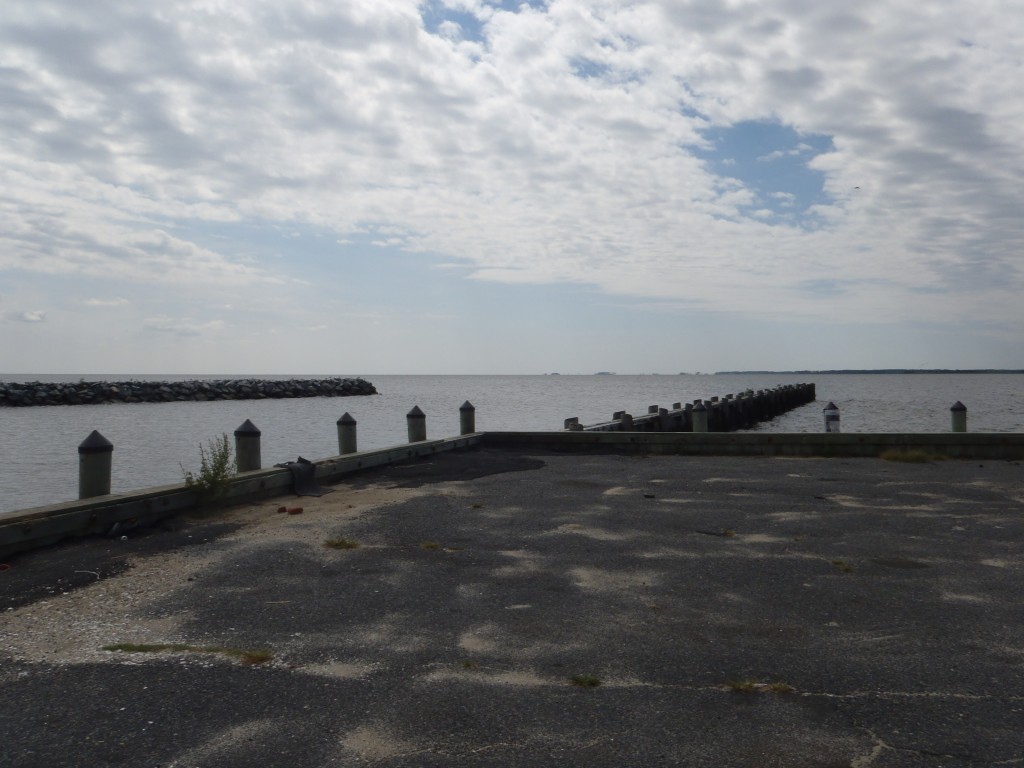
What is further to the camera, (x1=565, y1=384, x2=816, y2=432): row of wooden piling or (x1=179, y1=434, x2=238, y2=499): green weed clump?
(x1=565, y1=384, x2=816, y2=432): row of wooden piling

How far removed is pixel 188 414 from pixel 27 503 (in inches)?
1630

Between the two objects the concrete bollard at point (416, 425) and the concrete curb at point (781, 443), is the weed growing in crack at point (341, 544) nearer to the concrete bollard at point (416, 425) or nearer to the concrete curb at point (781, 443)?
the concrete bollard at point (416, 425)

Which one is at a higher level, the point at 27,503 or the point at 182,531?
the point at 182,531

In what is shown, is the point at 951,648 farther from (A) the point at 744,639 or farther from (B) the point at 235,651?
(B) the point at 235,651

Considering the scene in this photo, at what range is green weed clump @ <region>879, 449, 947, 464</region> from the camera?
46.6 feet

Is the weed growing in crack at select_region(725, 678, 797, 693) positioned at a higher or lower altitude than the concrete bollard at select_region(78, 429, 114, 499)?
lower

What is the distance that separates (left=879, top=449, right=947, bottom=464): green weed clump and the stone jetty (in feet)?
237

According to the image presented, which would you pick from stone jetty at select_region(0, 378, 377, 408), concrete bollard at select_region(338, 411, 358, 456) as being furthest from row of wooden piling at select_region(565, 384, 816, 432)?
stone jetty at select_region(0, 378, 377, 408)

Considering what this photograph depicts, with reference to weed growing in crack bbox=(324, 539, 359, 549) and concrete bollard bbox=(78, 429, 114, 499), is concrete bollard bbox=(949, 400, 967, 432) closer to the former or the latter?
weed growing in crack bbox=(324, 539, 359, 549)

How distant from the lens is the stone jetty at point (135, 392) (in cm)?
6981

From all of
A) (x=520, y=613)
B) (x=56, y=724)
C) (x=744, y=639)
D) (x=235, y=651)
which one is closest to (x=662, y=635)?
(x=744, y=639)

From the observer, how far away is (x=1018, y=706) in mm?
3965

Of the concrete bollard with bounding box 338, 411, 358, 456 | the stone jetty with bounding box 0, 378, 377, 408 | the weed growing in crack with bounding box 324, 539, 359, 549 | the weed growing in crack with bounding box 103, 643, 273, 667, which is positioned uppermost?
the stone jetty with bounding box 0, 378, 377, 408

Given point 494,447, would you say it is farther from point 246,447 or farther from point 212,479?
point 212,479
